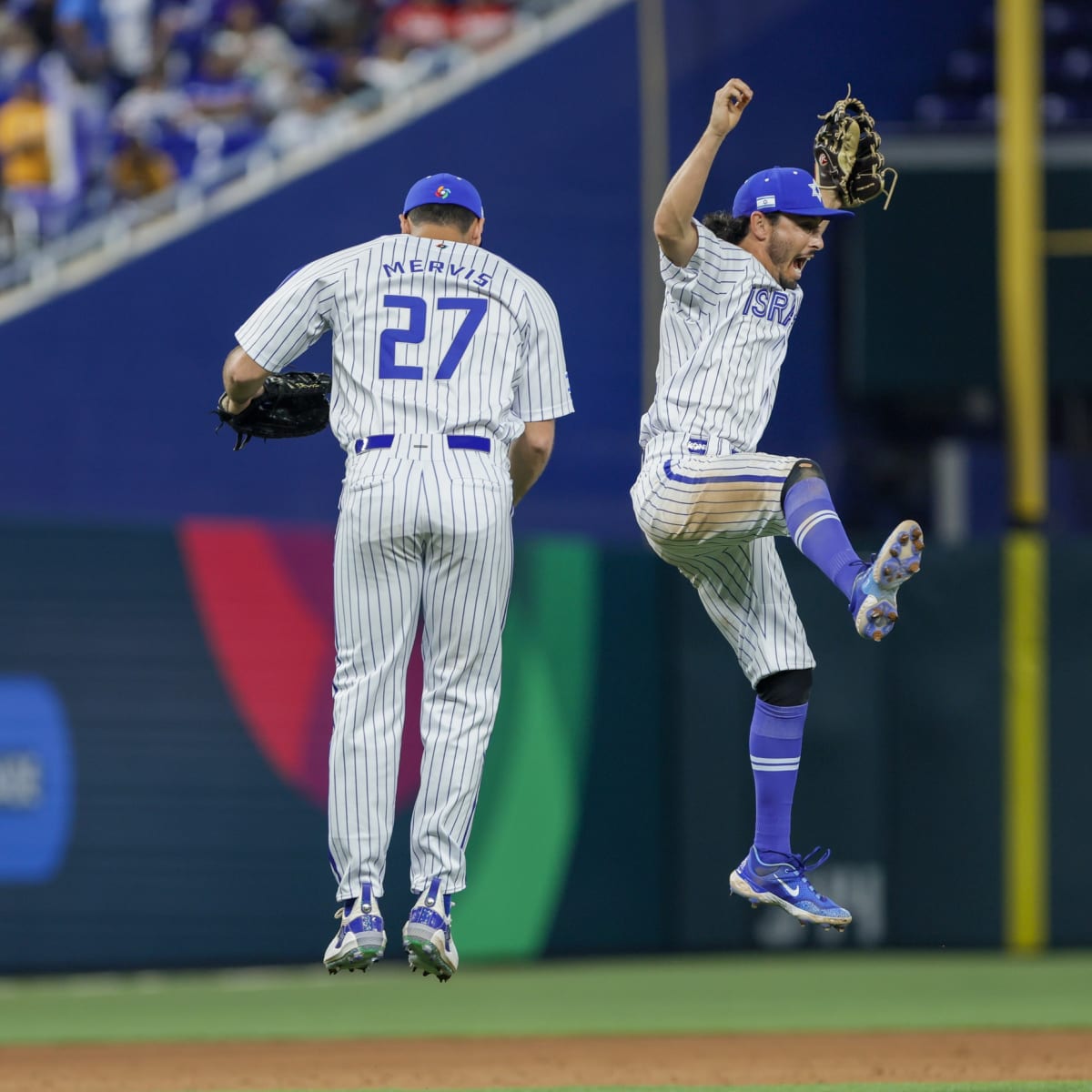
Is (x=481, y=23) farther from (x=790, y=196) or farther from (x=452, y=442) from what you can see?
(x=452, y=442)

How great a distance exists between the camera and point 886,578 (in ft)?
19.7

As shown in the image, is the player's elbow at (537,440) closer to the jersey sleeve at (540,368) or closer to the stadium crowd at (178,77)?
the jersey sleeve at (540,368)

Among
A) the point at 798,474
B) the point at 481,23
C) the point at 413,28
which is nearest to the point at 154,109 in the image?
the point at 413,28

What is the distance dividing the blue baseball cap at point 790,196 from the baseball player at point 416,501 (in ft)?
2.47

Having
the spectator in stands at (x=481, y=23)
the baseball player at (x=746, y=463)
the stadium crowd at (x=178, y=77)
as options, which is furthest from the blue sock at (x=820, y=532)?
the spectator in stands at (x=481, y=23)

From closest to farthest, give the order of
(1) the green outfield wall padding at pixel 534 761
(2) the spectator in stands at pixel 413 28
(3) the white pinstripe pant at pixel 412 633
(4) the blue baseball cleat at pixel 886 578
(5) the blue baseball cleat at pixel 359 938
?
(4) the blue baseball cleat at pixel 886 578 → (5) the blue baseball cleat at pixel 359 938 → (3) the white pinstripe pant at pixel 412 633 → (1) the green outfield wall padding at pixel 534 761 → (2) the spectator in stands at pixel 413 28

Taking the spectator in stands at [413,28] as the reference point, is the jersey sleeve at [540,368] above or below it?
below

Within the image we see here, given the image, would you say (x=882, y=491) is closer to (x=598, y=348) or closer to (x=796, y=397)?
(x=796, y=397)

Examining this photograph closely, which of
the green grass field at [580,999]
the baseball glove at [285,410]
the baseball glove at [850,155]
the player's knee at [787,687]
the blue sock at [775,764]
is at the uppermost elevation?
the baseball glove at [850,155]

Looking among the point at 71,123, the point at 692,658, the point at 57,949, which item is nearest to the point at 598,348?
the point at 692,658

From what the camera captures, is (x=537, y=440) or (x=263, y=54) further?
(x=263, y=54)

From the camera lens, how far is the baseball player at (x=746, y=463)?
6.39 m

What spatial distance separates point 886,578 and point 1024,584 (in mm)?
6571

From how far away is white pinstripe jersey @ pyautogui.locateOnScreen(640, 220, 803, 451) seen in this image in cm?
662
